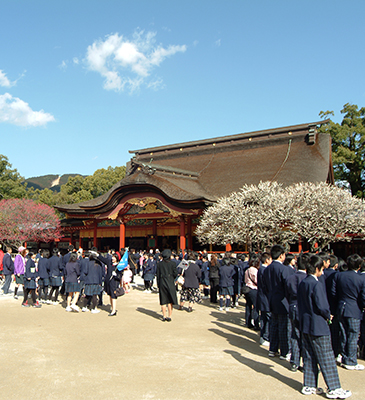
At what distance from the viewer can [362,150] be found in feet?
99.6

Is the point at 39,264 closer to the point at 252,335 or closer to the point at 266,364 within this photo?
the point at 252,335

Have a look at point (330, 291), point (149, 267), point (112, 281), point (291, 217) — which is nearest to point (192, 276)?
point (112, 281)

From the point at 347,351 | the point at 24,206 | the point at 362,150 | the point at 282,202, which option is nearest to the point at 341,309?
the point at 347,351

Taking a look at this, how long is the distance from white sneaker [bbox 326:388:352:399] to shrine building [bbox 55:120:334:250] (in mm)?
18346

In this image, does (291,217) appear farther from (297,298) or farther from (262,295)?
(297,298)

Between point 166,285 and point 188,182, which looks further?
point 188,182

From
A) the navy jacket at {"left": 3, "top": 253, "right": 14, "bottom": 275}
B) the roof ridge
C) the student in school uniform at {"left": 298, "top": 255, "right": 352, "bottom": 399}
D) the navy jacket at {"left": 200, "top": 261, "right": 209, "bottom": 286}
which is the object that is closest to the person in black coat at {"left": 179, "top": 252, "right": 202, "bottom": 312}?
the navy jacket at {"left": 200, "top": 261, "right": 209, "bottom": 286}

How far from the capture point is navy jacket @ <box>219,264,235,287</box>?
9961mm

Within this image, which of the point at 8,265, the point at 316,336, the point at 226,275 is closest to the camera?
the point at 316,336

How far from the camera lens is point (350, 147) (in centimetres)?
3178

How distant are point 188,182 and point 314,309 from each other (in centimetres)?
2379

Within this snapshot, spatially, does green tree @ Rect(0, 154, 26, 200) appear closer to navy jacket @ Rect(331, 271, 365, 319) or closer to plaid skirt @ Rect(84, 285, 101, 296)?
plaid skirt @ Rect(84, 285, 101, 296)

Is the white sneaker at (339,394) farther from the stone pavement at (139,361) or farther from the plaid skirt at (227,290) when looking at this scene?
the plaid skirt at (227,290)

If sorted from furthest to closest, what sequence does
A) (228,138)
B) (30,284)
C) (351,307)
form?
(228,138) < (30,284) < (351,307)
